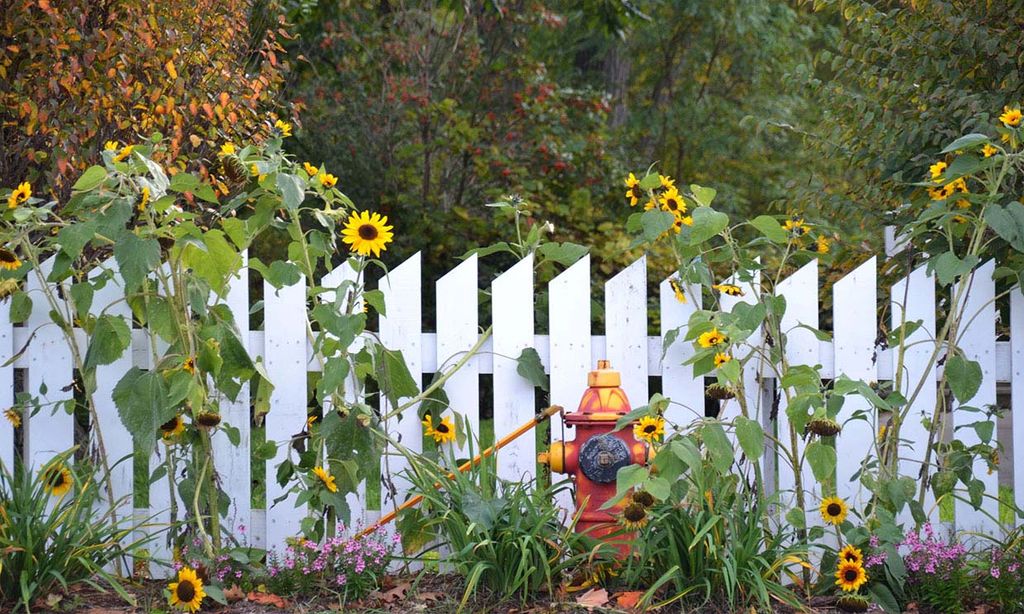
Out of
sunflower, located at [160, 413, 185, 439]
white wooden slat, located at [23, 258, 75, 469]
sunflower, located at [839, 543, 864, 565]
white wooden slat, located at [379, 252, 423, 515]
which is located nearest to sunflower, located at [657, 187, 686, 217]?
white wooden slat, located at [379, 252, 423, 515]

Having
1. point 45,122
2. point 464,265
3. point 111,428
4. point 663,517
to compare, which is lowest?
point 663,517

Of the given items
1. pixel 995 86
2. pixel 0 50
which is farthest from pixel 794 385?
pixel 0 50

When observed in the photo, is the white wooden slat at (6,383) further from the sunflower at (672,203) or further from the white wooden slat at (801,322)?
the white wooden slat at (801,322)

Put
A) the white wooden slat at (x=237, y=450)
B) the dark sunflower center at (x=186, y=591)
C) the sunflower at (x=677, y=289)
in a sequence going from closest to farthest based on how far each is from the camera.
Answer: the dark sunflower center at (x=186, y=591)
the sunflower at (x=677, y=289)
the white wooden slat at (x=237, y=450)

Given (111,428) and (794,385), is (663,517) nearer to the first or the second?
(794,385)

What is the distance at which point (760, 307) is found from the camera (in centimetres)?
321

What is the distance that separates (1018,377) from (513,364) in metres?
1.60

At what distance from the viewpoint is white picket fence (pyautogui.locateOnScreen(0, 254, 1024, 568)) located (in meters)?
3.44

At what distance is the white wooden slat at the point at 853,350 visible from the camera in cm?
344

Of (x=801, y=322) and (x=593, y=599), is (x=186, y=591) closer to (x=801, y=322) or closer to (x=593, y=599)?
(x=593, y=599)

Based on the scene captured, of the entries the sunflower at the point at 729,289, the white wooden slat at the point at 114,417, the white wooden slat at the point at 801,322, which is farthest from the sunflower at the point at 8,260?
the white wooden slat at the point at 801,322

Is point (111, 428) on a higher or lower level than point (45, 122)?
lower

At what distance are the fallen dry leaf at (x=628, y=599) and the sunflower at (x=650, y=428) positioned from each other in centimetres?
42

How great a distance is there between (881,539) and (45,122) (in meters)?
3.05
